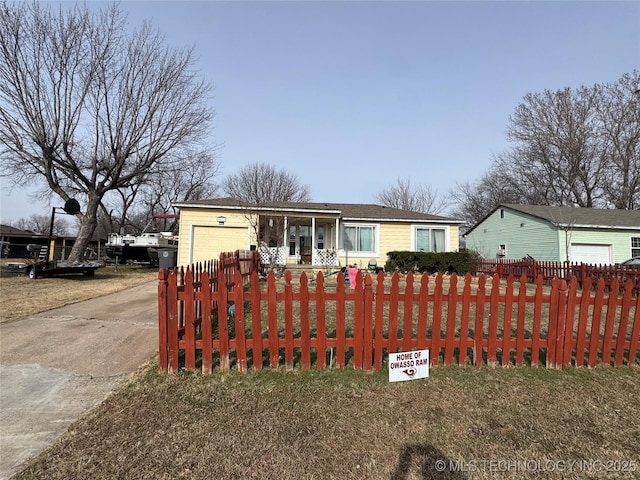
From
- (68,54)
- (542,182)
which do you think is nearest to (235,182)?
(68,54)

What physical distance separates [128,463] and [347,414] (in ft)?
5.33

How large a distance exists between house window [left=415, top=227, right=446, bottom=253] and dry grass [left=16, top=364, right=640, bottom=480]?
51.4 feet

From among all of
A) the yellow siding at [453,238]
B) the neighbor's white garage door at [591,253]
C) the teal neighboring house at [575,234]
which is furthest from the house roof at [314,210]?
the neighbor's white garage door at [591,253]

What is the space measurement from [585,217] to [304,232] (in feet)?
55.9

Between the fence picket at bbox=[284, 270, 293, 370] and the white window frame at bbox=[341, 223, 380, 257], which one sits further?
the white window frame at bbox=[341, 223, 380, 257]

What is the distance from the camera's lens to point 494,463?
232 cm

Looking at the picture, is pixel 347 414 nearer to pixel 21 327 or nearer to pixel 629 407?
pixel 629 407

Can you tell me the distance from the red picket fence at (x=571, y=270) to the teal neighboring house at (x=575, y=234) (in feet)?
17.2

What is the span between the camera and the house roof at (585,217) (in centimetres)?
1964

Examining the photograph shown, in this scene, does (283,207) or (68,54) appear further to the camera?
(283,207)

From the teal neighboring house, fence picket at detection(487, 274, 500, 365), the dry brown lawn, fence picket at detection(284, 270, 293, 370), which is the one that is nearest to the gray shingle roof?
the teal neighboring house

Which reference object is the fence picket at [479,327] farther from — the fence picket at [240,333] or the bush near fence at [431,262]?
the bush near fence at [431,262]

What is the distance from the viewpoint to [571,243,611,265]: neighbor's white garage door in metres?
19.7

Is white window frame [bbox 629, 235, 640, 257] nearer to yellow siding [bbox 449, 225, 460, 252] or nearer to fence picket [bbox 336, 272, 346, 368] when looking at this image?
yellow siding [bbox 449, 225, 460, 252]
